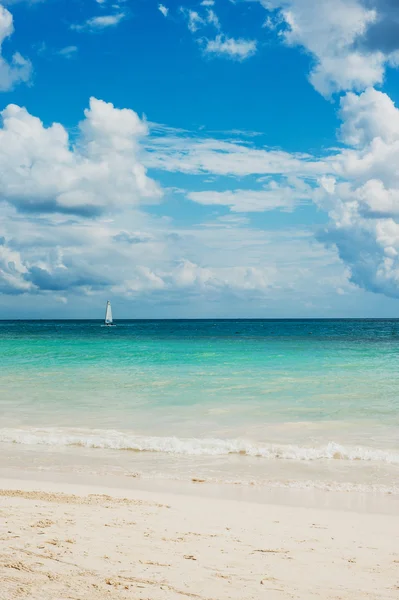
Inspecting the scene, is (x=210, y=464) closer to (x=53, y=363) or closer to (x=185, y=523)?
(x=185, y=523)

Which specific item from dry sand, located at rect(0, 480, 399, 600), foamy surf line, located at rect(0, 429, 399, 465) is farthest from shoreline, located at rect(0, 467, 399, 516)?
foamy surf line, located at rect(0, 429, 399, 465)

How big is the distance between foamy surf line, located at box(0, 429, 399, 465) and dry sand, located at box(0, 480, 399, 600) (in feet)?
12.2

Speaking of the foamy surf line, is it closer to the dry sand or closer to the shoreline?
the shoreline

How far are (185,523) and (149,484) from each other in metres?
2.60

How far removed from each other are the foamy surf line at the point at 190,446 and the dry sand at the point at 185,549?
12.2ft

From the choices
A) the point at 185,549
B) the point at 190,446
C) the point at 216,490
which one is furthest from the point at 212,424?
the point at 185,549

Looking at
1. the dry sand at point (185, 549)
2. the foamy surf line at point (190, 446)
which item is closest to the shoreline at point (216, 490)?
the dry sand at point (185, 549)

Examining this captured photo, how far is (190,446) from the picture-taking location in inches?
508

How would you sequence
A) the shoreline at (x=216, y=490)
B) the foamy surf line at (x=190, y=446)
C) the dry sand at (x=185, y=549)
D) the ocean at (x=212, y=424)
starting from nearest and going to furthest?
the dry sand at (x=185, y=549)
the shoreline at (x=216, y=490)
the ocean at (x=212, y=424)
the foamy surf line at (x=190, y=446)

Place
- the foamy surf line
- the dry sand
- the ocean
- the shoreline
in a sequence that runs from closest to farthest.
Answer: the dry sand → the shoreline → the ocean → the foamy surf line

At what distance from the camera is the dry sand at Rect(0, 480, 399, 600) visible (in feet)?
16.8

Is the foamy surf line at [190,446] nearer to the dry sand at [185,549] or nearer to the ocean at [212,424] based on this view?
the ocean at [212,424]

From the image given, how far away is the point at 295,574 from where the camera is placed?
5.67m

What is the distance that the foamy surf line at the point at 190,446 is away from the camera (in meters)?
12.1
